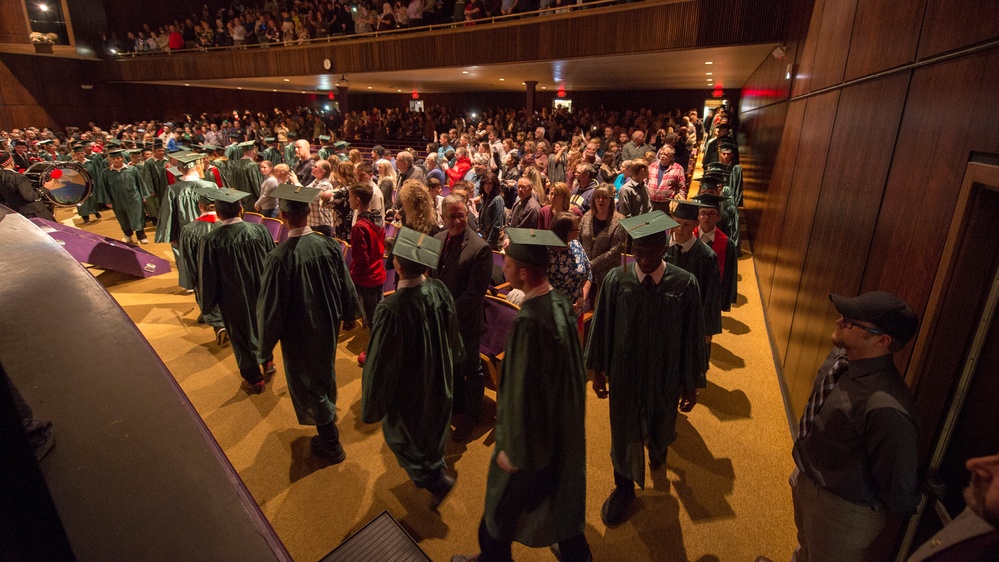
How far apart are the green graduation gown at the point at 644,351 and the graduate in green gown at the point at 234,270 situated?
2624mm

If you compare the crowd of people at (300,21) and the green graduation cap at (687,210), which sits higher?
the crowd of people at (300,21)

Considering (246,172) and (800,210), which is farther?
(246,172)

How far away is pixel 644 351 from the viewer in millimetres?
2678

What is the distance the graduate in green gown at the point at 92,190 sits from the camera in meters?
9.68

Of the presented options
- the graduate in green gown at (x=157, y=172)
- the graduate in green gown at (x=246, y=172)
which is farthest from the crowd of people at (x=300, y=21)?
the graduate in green gown at (x=157, y=172)

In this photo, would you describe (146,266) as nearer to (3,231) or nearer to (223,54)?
(3,231)

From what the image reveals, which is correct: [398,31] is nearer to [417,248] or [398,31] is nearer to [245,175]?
[245,175]

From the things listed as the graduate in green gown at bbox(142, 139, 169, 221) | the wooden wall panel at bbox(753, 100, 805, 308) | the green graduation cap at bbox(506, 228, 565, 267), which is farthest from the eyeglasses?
the graduate in green gown at bbox(142, 139, 169, 221)

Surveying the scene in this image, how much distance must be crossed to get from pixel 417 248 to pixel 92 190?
434 inches

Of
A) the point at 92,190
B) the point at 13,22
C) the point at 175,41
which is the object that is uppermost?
the point at 13,22

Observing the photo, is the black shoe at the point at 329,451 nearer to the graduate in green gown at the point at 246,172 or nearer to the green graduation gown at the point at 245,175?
the green graduation gown at the point at 245,175

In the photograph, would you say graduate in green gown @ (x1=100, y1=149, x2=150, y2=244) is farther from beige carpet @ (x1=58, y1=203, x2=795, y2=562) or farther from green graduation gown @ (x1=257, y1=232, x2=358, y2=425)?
green graduation gown @ (x1=257, y1=232, x2=358, y2=425)

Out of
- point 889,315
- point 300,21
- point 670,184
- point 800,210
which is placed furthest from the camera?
point 300,21

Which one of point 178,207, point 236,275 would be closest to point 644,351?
point 236,275
